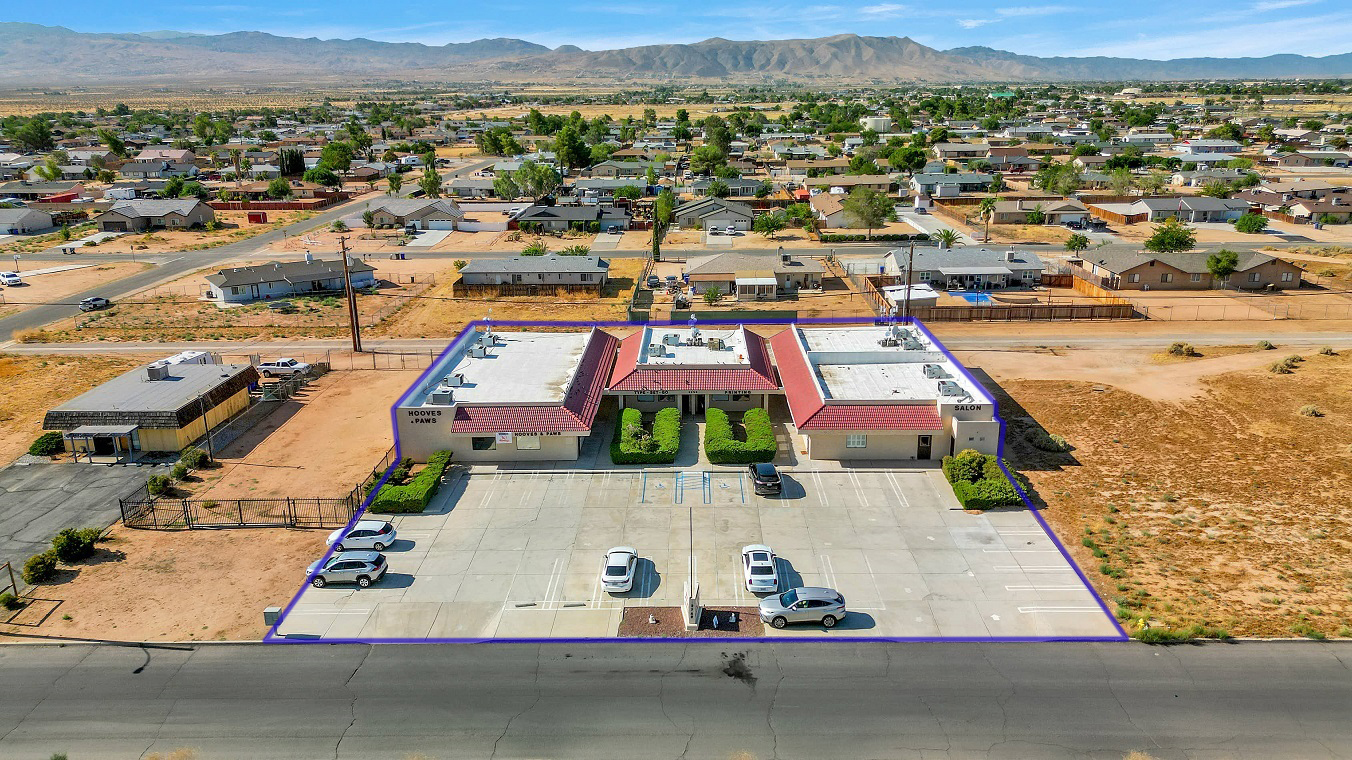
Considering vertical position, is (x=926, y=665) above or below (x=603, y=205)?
Result: below

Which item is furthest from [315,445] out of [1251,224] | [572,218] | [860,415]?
[1251,224]

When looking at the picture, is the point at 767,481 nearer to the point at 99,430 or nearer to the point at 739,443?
the point at 739,443

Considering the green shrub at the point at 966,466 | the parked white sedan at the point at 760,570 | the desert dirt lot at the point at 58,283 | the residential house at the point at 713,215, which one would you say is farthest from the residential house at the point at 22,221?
the green shrub at the point at 966,466

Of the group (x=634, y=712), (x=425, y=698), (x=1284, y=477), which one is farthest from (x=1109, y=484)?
(x=425, y=698)

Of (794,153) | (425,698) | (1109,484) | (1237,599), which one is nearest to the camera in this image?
(425,698)

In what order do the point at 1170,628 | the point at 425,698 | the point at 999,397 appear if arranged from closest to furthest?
the point at 425,698
the point at 1170,628
the point at 999,397

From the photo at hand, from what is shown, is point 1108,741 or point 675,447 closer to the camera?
point 1108,741

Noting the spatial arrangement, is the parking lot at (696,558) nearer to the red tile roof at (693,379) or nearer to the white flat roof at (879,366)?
the white flat roof at (879,366)

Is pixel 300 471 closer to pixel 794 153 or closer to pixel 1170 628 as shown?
pixel 1170 628
